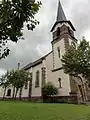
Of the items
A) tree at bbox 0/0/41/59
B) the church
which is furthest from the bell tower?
tree at bbox 0/0/41/59

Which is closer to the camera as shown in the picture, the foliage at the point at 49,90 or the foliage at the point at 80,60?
the foliage at the point at 80,60

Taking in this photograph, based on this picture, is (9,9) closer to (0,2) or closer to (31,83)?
(0,2)

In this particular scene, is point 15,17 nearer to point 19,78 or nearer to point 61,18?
point 19,78

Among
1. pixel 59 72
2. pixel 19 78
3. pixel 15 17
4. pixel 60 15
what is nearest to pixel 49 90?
pixel 59 72

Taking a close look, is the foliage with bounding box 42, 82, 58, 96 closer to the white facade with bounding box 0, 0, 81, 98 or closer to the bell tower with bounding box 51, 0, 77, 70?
the white facade with bounding box 0, 0, 81, 98

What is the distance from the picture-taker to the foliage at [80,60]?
20031mm

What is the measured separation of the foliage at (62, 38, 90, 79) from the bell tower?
9.50 m

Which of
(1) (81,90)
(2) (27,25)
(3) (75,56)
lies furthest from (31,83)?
(2) (27,25)

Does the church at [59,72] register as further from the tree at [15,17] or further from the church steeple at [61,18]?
the tree at [15,17]

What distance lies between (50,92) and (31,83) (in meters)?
8.14

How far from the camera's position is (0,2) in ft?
15.0

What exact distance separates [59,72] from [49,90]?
423cm

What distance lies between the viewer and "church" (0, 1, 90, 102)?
2947 centimetres

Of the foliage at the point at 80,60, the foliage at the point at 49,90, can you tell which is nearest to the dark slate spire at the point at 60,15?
the foliage at the point at 49,90
